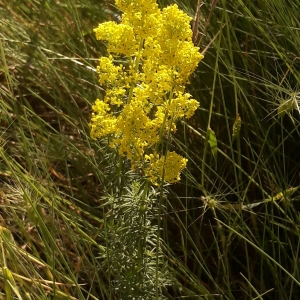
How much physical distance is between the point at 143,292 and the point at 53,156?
1.65ft

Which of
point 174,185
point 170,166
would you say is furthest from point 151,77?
point 174,185

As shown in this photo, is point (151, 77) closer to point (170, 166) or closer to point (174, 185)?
point (170, 166)

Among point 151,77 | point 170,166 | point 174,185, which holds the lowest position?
point 174,185

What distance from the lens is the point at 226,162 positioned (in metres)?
1.53

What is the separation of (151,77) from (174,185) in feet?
2.03

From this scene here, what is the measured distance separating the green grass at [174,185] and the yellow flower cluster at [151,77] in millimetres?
88

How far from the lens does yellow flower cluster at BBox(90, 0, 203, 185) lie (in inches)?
39.3

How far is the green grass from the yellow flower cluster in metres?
0.09

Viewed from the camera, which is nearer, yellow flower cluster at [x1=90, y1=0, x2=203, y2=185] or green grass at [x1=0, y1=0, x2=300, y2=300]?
yellow flower cluster at [x1=90, y1=0, x2=203, y2=185]

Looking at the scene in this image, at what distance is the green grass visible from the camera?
119 centimetres

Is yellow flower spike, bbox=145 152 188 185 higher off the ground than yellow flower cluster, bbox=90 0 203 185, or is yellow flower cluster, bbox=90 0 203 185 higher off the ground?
yellow flower cluster, bbox=90 0 203 185

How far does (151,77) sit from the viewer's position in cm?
102

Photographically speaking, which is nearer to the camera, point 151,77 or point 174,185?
point 151,77

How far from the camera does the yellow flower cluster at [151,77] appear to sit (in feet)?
3.27
